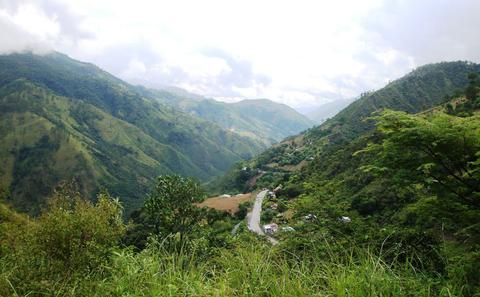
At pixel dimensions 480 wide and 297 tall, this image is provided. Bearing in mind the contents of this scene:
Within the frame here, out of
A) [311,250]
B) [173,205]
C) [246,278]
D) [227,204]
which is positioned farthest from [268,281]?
[227,204]

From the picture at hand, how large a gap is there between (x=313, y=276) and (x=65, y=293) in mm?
4142

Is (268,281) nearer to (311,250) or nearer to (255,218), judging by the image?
(311,250)

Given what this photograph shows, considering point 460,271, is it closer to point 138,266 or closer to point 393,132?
point 138,266

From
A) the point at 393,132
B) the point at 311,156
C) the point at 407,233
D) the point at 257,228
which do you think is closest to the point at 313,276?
the point at 393,132

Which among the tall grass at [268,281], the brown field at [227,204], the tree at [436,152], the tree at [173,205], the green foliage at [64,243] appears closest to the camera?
the tall grass at [268,281]

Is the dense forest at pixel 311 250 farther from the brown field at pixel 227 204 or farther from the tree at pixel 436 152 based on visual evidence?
the brown field at pixel 227 204

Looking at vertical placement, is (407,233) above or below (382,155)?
below

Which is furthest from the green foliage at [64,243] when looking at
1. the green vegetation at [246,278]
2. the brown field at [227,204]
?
the brown field at [227,204]

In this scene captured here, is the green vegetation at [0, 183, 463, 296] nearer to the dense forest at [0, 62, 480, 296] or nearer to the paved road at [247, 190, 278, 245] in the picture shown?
the dense forest at [0, 62, 480, 296]

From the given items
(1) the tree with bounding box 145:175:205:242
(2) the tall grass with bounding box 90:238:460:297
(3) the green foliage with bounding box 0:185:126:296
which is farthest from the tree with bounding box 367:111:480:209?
(1) the tree with bounding box 145:175:205:242

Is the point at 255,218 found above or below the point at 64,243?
below

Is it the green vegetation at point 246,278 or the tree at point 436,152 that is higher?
the tree at point 436,152

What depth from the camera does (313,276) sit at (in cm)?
583

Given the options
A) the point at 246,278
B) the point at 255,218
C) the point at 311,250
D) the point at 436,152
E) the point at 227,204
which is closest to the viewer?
the point at 246,278
